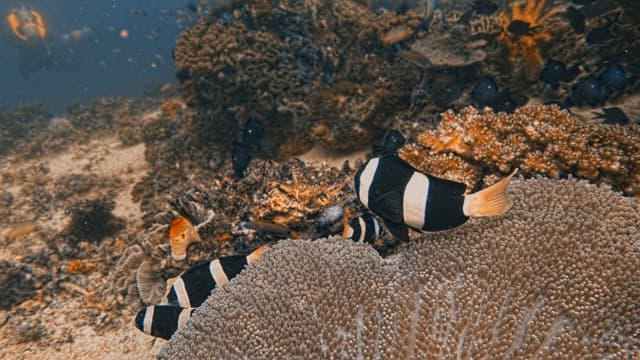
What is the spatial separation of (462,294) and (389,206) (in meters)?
0.69

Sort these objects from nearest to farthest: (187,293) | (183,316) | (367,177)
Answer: (367,177) → (183,316) → (187,293)

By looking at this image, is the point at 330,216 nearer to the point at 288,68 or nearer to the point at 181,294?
the point at 181,294

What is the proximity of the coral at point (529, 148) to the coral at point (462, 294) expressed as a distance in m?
0.96

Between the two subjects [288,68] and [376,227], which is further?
[288,68]

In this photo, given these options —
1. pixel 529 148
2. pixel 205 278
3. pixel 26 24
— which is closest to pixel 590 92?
pixel 529 148

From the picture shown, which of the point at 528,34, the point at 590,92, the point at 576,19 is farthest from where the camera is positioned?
the point at 528,34

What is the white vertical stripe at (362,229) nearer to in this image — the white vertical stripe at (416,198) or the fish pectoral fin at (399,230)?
the fish pectoral fin at (399,230)

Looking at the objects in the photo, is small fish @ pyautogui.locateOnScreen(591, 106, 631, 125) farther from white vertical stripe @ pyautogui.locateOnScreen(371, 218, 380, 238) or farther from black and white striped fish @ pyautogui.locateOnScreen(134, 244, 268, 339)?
black and white striped fish @ pyautogui.locateOnScreen(134, 244, 268, 339)

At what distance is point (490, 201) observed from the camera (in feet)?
7.91

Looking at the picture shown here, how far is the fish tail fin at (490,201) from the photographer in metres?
2.39

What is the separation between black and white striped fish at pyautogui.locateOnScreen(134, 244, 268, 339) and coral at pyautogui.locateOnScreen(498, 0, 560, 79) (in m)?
4.91

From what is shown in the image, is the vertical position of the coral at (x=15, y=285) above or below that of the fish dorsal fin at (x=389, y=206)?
below

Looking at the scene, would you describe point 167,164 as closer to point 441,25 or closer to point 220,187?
point 220,187

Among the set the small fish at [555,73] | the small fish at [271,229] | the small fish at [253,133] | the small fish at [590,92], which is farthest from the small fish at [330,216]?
the small fish at [590,92]
